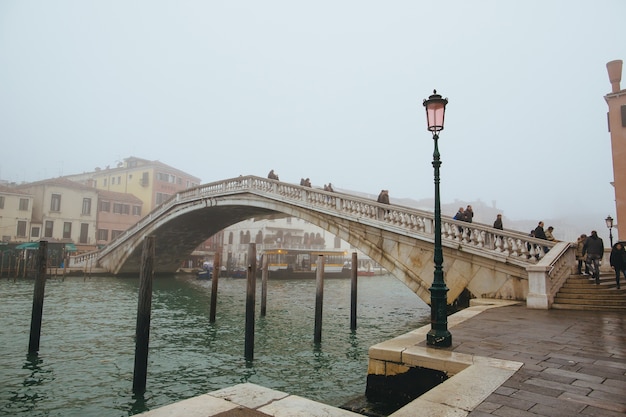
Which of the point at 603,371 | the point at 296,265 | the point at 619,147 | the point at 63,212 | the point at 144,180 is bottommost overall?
the point at 603,371

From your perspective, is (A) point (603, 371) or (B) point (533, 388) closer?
(B) point (533, 388)

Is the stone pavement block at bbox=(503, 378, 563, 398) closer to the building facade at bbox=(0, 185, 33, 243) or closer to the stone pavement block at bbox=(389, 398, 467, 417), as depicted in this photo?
the stone pavement block at bbox=(389, 398, 467, 417)

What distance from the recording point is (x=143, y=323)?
6535mm

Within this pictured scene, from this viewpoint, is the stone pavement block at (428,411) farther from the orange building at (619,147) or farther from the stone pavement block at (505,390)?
the orange building at (619,147)

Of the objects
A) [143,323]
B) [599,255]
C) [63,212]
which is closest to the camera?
[143,323]

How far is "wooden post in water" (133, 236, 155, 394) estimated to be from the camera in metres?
6.09

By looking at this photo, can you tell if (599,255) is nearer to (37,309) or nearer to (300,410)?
(300,410)

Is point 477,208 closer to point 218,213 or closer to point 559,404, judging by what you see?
point 218,213

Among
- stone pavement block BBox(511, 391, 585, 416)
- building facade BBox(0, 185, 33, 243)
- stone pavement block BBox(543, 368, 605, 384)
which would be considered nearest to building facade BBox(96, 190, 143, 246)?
building facade BBox(0, 185, 33, 243)

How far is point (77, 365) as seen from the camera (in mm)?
7383

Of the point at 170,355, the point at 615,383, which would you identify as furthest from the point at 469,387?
the point at 170,355

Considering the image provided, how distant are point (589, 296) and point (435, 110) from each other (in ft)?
A: 20.1

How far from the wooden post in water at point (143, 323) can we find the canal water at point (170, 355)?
212 mm

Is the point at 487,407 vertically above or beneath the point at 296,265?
beneath
